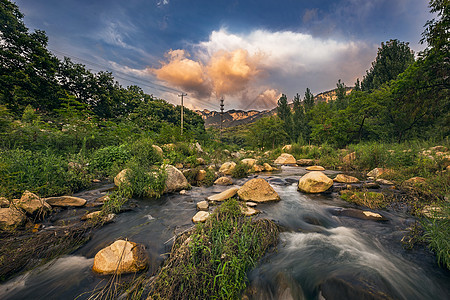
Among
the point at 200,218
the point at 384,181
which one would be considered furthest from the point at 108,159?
the point at 384,181

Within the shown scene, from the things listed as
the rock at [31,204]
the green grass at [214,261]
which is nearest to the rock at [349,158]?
the green grass at [214,261]

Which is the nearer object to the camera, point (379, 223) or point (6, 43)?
point (379, 223)

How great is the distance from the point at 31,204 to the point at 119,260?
3.31 m

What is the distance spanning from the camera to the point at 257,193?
5438 millimetres

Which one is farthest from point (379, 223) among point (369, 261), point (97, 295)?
point (97, 295)

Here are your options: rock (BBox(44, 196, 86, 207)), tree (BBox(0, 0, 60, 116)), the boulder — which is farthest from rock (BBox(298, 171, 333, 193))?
tree (BBox(0, 0, 60, 116))

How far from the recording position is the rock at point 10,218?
3.10 metres

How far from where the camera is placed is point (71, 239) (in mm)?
3100

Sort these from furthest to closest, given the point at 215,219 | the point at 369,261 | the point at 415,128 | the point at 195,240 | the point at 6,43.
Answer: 1. the point at 415,128
2. the point at 6,43
3. the point at 215,219
4. the point at 369,261
5. the point at 195,240

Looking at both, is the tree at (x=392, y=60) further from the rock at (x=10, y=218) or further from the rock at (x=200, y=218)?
the rock at (x=10, y=218)

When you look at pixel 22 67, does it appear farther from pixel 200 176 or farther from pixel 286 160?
pixel 286 160

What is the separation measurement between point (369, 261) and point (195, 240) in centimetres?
299

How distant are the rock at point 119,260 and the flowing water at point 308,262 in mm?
116

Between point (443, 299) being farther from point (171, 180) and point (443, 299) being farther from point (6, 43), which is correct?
point (6, 43)
